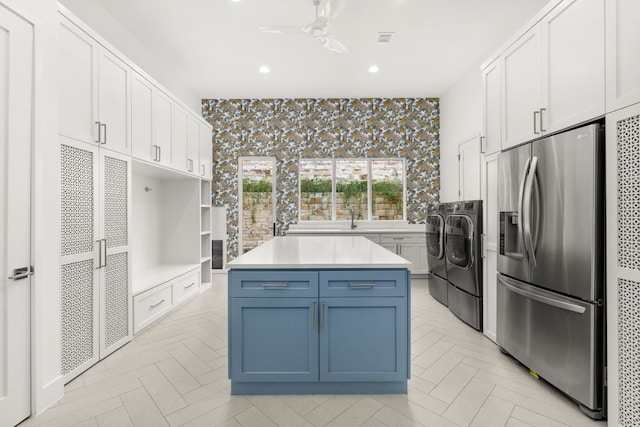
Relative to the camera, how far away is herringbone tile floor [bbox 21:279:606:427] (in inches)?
67.7

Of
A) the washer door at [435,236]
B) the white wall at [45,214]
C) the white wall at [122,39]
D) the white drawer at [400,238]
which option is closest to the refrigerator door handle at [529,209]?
the washer door at [435,236]

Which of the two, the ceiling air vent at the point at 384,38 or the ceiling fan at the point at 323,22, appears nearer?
the ceiling fan at the point at 323,22

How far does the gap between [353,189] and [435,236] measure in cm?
A: 216

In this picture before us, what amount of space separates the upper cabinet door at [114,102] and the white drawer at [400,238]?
147 inches

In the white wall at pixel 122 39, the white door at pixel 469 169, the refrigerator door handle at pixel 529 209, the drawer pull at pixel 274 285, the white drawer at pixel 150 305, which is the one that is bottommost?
the white drawer at pixel 150 305

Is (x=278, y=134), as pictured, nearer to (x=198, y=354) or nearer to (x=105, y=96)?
(x=105, y=96)

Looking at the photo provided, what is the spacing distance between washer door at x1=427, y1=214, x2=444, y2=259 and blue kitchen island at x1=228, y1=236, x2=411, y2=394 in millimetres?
2109

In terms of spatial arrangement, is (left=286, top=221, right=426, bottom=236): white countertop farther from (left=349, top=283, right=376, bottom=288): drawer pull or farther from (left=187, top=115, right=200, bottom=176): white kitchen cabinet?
(left=349, top=283, right=376, bottom=288): drawer pull

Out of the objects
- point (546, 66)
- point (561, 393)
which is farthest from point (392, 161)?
point (561, 393)

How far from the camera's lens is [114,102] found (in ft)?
8.59

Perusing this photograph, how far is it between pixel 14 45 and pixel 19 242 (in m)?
1.09

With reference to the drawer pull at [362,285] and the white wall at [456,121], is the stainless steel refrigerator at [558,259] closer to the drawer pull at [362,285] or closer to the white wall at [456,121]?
the drawer pull at [362,285]

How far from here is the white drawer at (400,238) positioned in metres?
5.04

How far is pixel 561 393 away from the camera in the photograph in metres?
1.95
